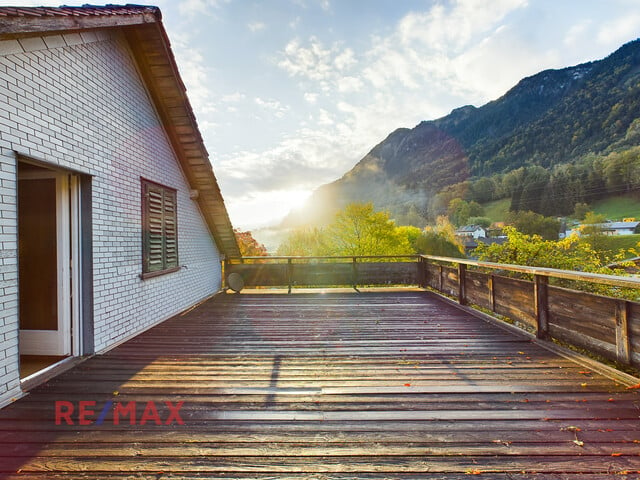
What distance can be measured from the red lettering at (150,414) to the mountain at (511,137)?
57.3 metres

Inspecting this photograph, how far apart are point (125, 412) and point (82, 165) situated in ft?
9.28

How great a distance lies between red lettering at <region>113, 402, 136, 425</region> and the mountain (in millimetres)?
57239

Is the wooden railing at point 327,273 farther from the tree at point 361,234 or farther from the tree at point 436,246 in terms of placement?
the tree at point 436,246

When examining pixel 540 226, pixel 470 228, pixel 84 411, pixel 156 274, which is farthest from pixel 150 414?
pixel 470 228

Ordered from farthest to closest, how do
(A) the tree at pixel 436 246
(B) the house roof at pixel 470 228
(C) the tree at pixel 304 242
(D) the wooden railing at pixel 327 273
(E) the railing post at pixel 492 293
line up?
1. (B) the house roof at pixel 470 228
2. (A) the tree at pixel 436 246
3. (C) the tree at pixel 304 242
4. (D) the wooden railing at pixel 327 273
5. (E) the railing post at pixel 492 293

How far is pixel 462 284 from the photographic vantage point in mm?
5785

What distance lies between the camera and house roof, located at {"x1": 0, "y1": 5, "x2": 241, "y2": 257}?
8.33ft

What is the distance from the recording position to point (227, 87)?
730 centimetres

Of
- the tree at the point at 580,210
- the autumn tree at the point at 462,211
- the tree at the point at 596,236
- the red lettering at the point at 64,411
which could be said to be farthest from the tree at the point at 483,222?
the red lettering at the point at 64,411

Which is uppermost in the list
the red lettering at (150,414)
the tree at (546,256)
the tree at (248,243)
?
the tree at (248,243)

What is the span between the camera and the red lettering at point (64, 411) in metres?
2.16

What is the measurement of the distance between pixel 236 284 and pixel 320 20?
854 centimetres

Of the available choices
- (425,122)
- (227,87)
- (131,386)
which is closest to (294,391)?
(131,386)

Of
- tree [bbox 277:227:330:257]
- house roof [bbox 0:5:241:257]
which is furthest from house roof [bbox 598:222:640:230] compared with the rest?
house roof [bbox 0:5:241:257]
